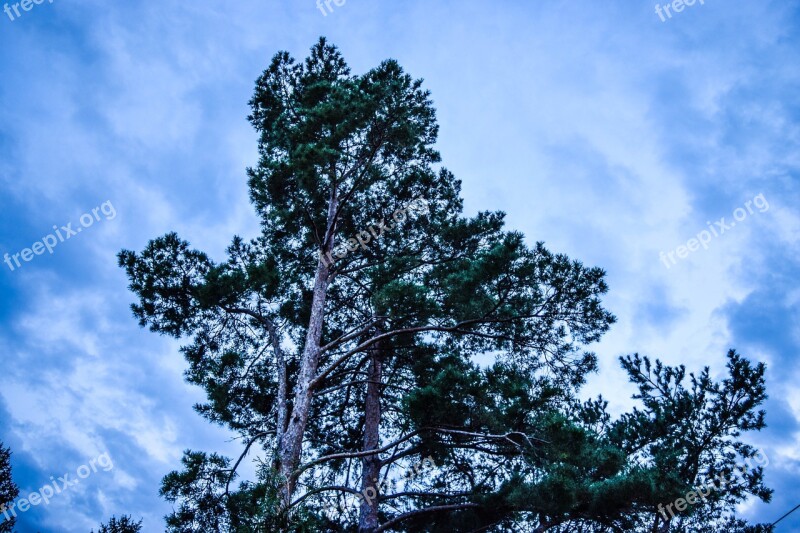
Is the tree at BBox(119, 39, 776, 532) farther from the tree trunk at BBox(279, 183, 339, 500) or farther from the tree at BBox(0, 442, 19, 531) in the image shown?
the tree at BBox(0, 442, 19, 531)

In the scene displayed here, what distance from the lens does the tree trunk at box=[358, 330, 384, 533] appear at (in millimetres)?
9227

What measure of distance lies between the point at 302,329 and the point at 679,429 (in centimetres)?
884

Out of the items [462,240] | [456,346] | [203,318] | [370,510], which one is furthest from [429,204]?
[370,510]

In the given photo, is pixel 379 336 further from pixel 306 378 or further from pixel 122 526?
pixel 122 526

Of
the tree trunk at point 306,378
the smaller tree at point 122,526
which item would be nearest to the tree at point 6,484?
the smaller tree at point 122,526

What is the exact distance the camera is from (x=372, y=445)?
401 inches

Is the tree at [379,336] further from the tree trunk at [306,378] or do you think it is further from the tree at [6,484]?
the tree at [6,484]

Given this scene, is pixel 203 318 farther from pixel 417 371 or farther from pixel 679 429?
pixel 679 429

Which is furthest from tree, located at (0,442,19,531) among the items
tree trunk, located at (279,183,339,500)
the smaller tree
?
tree trunk, located at (279,183,339,500)

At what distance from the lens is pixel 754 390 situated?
10.9 meters

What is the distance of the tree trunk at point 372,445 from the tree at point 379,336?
0.04m

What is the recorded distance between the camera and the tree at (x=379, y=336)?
7684mm

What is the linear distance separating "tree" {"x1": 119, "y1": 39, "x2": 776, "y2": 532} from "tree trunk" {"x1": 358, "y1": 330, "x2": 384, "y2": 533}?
0.04m

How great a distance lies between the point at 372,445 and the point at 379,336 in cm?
310
